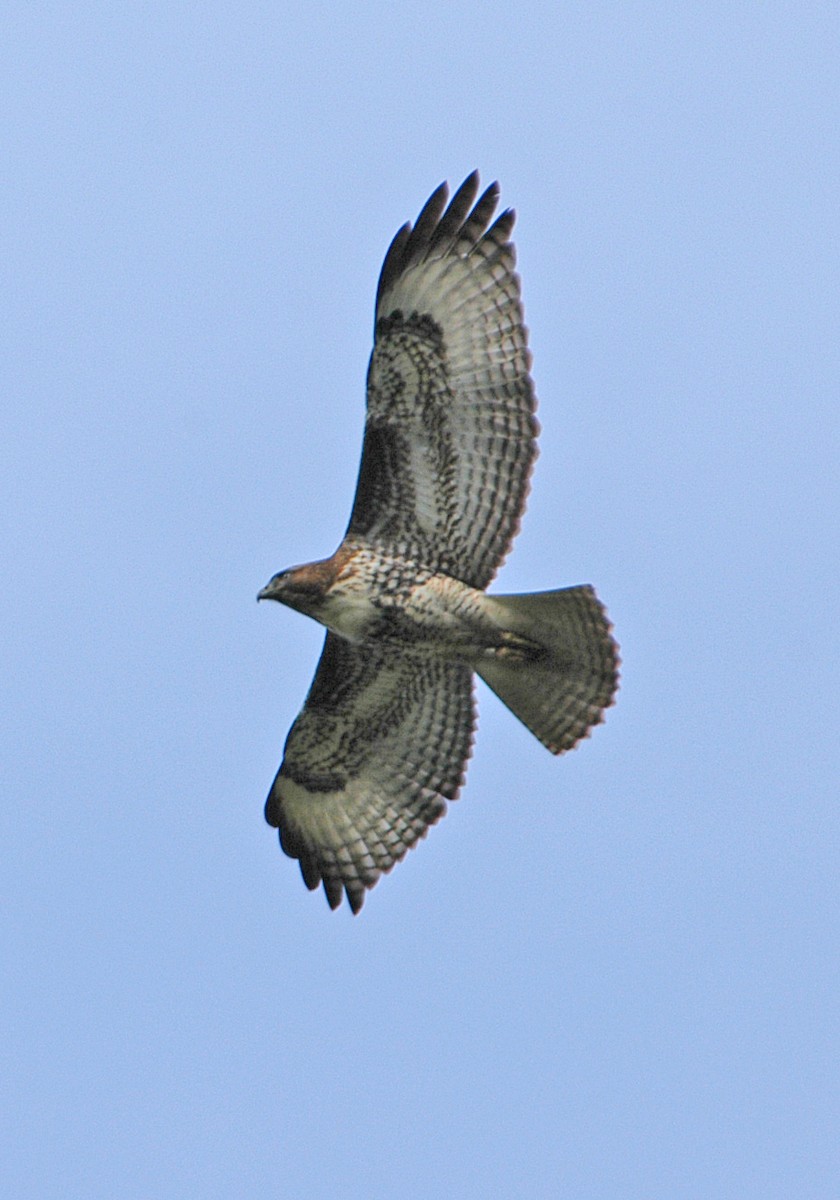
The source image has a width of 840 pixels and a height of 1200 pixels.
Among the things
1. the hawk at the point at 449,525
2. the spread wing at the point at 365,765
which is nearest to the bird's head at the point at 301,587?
the hawk at the point at 449,525

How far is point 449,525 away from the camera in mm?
11055

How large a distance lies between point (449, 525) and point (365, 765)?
1721 millimetres

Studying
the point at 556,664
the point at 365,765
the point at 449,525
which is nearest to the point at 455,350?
the point at 449,525

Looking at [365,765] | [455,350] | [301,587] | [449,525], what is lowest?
[365,765]

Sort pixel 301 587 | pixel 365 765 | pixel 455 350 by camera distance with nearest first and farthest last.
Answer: pixel 455 350 < pixel 301 587 < pixel 365 765

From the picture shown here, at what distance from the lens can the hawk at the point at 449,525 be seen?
35.3 ft

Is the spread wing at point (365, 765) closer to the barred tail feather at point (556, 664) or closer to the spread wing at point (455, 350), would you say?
the barred tail feather at point (556, 664)

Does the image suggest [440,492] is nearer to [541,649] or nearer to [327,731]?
[541,649]

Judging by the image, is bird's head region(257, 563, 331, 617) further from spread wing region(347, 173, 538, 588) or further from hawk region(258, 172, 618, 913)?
spread wing region(347, 173, 538, 588)

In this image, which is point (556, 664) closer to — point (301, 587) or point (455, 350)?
point (301, 587)

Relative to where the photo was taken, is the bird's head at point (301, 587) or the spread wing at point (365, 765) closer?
the bird's head at point (301, 587)

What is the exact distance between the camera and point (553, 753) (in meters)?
11.5

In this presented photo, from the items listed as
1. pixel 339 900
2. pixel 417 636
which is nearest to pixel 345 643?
pixel 417 636

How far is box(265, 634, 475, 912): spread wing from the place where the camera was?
11.8 meters
